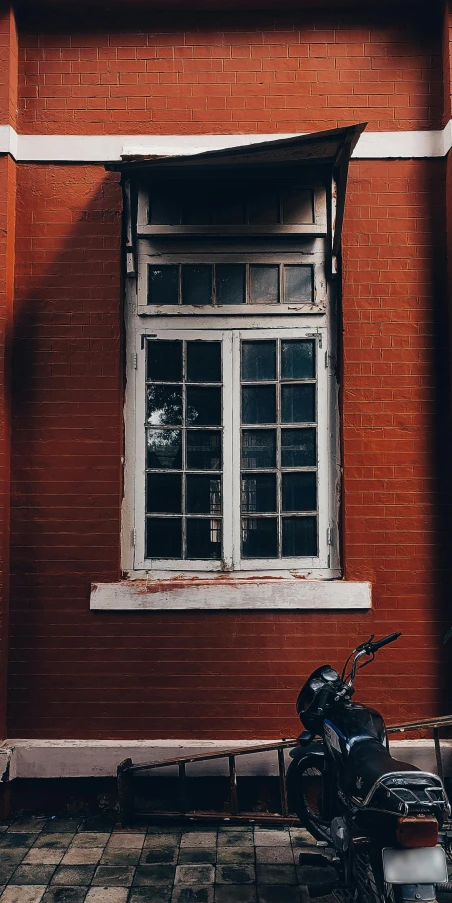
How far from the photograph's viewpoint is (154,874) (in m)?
Answer: 3.87

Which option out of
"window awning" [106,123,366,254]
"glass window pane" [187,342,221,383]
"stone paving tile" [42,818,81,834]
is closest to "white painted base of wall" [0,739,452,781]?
"stone paving tile" [42,818,81,834]

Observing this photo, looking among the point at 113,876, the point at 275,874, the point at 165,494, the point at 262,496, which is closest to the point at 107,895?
the point at 113,876

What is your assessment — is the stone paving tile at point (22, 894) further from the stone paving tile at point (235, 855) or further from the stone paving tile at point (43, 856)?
the stone paving tile at point (235, 855)

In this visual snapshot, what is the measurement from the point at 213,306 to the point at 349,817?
327 cm

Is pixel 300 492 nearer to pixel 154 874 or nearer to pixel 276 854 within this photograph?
pixel 276 854

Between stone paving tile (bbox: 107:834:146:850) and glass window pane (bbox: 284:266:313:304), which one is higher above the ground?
glass window pane (bbox: 284:266:313:304)

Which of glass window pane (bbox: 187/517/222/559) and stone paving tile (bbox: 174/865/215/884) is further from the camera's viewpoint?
glass window pane (bbox: 187/517/222/559)

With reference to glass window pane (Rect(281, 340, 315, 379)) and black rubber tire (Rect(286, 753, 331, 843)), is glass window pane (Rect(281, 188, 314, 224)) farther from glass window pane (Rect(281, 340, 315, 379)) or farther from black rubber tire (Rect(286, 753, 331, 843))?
black rubber tire (Rect(286, 753, 331, 843))

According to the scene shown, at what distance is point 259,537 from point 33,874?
7.77 feet

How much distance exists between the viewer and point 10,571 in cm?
486

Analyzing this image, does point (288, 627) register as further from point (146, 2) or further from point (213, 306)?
point (146, 2)

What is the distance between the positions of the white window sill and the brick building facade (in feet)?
0.15

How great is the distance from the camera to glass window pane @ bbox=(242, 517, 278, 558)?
4.94 meters

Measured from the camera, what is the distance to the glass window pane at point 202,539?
16.3 feet
